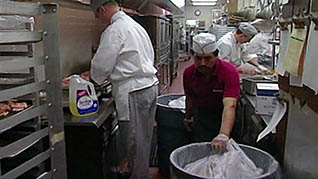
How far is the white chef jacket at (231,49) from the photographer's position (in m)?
4.14

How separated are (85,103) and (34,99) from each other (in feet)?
A: 3.34

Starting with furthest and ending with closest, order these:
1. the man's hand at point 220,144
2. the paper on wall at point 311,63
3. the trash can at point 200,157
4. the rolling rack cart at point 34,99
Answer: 1. the man's hand at point 220,144
2. the trash can at point 200,157
3. the rolling rack cart at point 34,99
4. the paper on wall at point 311,63

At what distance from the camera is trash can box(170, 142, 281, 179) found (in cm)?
141

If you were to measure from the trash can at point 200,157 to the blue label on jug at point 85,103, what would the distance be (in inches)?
32.0

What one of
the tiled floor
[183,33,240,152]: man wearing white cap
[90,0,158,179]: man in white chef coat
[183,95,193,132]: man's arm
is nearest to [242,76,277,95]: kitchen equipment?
[183,33,240,152]: man wearing white cap

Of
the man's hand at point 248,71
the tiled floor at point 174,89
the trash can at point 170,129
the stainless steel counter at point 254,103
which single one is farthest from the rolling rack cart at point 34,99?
the man's hand at point 248,71

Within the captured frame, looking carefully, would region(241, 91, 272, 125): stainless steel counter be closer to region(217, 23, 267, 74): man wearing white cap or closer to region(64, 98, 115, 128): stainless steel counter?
region(64, 98, 115, 128): stainless steel counter

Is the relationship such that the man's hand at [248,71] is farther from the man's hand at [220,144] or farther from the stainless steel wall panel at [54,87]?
the stainless steel wall panel at [54,87]

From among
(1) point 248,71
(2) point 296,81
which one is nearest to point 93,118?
(2) point 296,81

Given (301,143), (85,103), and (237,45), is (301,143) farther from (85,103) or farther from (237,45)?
(237,45)

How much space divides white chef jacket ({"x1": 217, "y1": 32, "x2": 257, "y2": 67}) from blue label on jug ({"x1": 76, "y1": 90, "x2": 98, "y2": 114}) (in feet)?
6.85

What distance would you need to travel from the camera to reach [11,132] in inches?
52.5

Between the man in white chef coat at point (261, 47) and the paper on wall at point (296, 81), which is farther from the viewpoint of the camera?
the man in white chef coat at point (261, 47)

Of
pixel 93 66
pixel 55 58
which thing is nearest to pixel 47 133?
pixel 55 58
